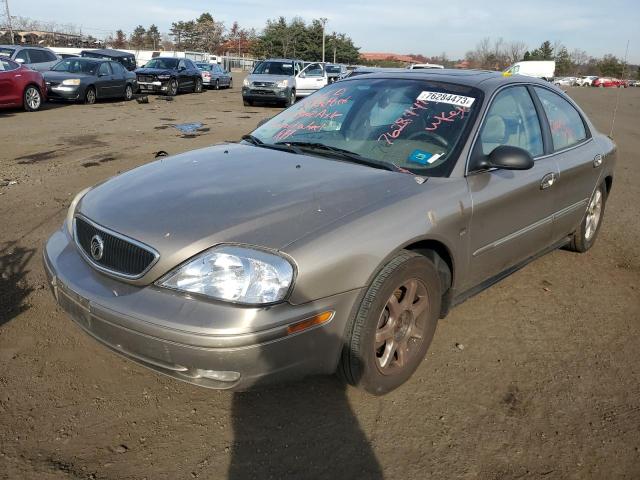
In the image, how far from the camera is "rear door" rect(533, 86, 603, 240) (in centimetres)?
404

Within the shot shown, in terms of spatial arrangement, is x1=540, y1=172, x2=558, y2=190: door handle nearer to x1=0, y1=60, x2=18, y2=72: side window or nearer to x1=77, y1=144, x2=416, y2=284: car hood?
x1=77, y1=144, x2=416, y2=284: car hood

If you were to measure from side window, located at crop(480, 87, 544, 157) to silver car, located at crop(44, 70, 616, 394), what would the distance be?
1 centimetres

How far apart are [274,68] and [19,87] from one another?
890 centimetres

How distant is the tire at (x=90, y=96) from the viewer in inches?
674

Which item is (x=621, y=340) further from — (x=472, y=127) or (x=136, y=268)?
(x=136, y=268)

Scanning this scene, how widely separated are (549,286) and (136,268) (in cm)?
333

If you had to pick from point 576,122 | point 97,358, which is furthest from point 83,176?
point 576,122

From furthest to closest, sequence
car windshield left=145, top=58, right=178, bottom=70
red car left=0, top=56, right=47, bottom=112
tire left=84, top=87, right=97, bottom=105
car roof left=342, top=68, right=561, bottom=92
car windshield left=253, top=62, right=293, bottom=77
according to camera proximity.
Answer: car windshield left=145, top=58, right=178, bottom=70 → car windshield left=253, top=62, right=293, bottom=77 → tire left=84, top=87, right=97, bottom=105 → red car left=0, top=56, right=47, bottom=112 → car roof left=342, top=68, right=561, bottom=92

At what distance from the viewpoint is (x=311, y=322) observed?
2326mm

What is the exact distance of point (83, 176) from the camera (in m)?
7.26

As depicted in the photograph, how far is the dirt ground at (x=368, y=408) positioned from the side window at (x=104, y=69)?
15.0 meters

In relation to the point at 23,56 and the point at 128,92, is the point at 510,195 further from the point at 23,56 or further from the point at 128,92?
the point at 23,56

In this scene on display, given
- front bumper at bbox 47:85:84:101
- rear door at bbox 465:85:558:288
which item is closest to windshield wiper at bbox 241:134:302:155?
rear door at bbox 465:85:558:288

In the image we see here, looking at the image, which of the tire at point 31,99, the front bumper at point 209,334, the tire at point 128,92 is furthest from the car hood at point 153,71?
the front bumper at point 209,334
